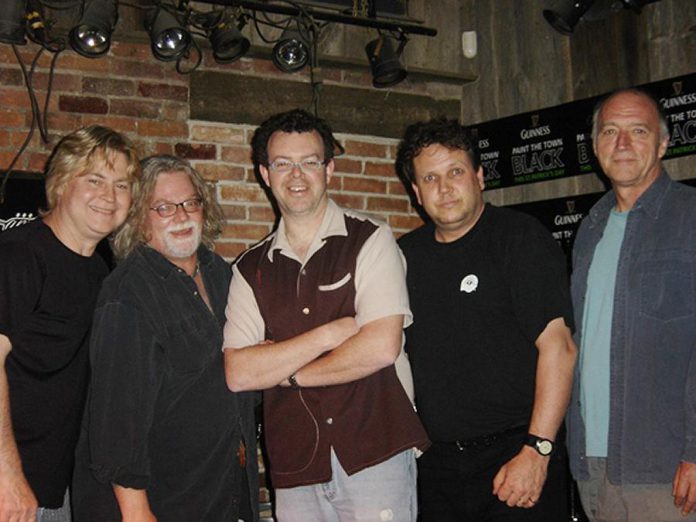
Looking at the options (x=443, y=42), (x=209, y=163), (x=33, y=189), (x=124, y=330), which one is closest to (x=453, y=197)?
(x=124, y=330)

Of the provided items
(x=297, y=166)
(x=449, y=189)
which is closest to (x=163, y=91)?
(x=297, y=166)

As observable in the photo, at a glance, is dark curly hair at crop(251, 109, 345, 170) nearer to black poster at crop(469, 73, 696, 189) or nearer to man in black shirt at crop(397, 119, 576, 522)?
man in black shirt at crop(397, 119, 576, 522)

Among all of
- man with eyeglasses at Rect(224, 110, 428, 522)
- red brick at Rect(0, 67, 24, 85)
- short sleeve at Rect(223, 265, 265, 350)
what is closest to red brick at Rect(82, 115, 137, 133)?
red brick at Rect(0, 67, 24, 85)

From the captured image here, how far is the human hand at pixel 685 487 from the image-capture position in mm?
2215

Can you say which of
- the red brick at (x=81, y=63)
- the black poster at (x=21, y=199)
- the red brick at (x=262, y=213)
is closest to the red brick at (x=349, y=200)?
the red brick at (x=262, y=213)

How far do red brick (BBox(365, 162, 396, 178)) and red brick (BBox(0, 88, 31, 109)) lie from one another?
178 cm

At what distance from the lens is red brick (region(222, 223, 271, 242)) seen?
4059mm

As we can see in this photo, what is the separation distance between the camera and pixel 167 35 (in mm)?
3682

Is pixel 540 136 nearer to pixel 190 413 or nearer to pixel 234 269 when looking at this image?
pixel 234 269

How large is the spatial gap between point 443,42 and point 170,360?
305cm

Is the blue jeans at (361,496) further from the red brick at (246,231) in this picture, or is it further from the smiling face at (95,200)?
the red brick at (246,231)

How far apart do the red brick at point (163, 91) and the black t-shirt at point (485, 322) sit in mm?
1981

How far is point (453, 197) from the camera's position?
99.2 inches

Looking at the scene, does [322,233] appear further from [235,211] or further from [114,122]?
[114,122]
